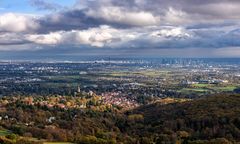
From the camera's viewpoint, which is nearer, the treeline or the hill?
the treeline

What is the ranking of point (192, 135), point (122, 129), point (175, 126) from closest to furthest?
point (192, 135) < point (175, 126) < point (122, 129)

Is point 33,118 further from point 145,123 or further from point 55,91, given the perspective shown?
point 55,91

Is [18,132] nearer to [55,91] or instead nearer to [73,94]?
[73,94]

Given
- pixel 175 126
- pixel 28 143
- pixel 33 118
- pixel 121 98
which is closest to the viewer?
pixel 28 143

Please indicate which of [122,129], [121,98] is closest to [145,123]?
[122,129]

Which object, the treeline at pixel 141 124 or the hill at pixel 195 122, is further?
the hill at pixel 195 122

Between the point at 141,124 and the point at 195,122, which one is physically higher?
the point at 195,122

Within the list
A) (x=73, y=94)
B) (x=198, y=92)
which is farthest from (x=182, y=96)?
(x=73, y=94)

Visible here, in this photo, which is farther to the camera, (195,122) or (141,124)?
(141,124)

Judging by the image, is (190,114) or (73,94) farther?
(73,94)
